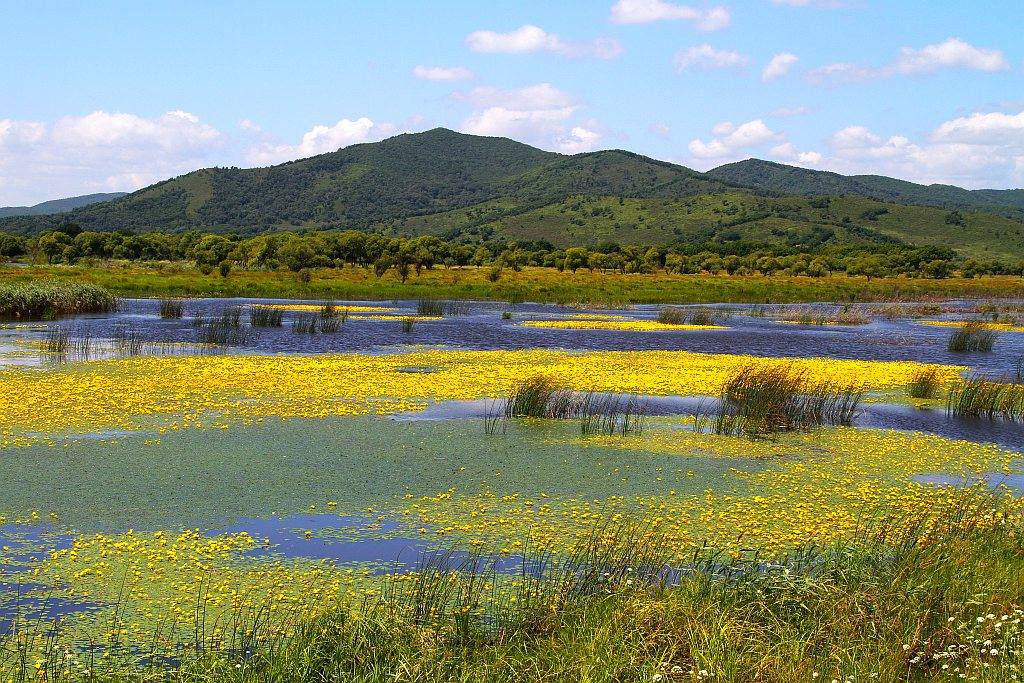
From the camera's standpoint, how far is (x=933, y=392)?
25.8 m

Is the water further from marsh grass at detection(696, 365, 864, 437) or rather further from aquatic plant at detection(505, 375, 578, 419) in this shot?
aquatic plant at detection(505, 375, 578, 419)

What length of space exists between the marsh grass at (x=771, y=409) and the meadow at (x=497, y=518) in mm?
84

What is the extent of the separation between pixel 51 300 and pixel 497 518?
4341 centimetres

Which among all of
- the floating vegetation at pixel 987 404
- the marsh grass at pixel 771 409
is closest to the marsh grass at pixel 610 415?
the marsh grass at pixel 771 409

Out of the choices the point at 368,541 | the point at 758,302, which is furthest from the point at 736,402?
the point at 758,302

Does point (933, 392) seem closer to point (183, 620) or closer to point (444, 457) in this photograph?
point (444, 457)

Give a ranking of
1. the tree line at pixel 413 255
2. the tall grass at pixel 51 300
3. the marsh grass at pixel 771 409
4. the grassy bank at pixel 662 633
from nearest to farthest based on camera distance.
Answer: the grassy bank at pixel 662 633, the marsh grass at pixel 771 409, the tall grass at pixel 51 300, the tree line at pixel 413 255

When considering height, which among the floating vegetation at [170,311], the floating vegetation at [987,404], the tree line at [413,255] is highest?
the tree line at [413,255]

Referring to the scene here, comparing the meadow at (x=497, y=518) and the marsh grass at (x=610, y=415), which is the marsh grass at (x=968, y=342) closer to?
the meadow at (x=497, y=518)

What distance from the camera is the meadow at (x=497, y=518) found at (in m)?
7.67

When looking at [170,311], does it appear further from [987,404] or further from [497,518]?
[497,518]

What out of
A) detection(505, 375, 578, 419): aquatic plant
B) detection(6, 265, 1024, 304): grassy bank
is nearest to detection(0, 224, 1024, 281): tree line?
detection(6, 265, 1024, 304): grassy bank

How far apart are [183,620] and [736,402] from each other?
15.5 m

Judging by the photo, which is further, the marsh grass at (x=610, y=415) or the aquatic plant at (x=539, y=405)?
the aquatic plant at (x=539, y=405)
